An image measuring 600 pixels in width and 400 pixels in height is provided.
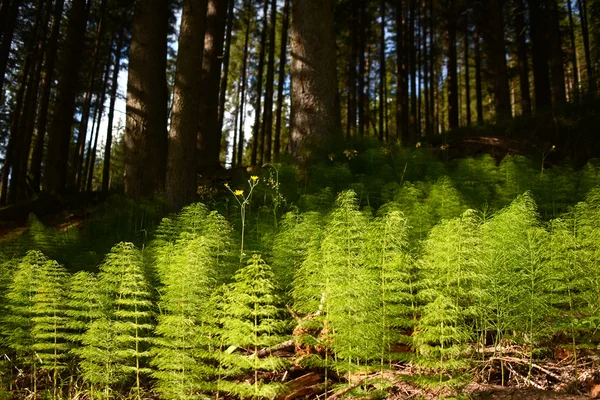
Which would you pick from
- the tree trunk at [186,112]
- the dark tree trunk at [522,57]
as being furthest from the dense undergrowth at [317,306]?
the dark tree trunk at [522,57]

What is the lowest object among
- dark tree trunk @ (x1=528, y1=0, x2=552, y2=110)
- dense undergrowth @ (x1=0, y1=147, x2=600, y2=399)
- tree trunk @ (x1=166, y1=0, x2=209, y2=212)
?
dense undergrowth @ (x1=0, y1=147, x2=600, y2=399)

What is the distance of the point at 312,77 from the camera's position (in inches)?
241

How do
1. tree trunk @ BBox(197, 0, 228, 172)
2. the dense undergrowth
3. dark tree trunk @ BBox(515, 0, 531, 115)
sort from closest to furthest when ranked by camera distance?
1. the dense undergrowth
2. tree trunk @ BBox(197, 0, 228, 172)
3. dark tree trunk @ BBox(515, 0, 531, 115)

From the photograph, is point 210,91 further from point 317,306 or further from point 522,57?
point 522,57

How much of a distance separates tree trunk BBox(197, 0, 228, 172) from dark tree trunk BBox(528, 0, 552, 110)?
7969 millimetres

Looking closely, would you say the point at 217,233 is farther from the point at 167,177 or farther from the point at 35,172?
the point at 35,172

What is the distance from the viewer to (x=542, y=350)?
2.37m

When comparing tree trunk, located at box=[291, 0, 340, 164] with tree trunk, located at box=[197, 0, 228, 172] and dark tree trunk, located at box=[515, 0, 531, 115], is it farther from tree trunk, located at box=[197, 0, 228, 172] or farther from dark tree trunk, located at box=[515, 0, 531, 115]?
dark tree trunk, located at box=[515, 0, 531, 115]

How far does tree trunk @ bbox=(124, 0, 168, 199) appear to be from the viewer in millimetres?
Result: 6562

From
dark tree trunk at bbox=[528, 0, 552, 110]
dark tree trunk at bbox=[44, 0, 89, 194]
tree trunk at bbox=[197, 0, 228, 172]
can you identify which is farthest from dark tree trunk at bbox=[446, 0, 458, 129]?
dark tree trunk at bbox=[44, 0, 89, 194]

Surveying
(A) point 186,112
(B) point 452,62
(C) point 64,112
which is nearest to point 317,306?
(A) point 186,112

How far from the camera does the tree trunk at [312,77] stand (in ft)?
19.9

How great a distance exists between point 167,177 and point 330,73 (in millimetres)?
2576

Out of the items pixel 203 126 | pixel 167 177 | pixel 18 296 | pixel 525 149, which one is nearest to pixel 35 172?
pixel 203 126
